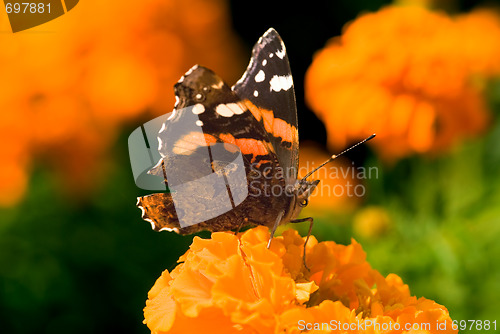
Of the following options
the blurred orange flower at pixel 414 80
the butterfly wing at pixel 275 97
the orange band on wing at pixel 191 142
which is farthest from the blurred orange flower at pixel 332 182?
the orange band on wing at pixel 191 142

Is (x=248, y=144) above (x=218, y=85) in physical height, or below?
below

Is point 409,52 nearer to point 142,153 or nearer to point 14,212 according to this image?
point 142,153

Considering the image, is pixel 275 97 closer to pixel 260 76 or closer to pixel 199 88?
pixel 260 76

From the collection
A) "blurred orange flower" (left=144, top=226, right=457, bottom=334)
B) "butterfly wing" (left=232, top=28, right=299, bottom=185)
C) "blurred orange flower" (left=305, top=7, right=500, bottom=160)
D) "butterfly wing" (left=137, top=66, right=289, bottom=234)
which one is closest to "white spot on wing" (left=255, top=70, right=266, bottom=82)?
"butterfly wing" (left=232, top=28, right=299, bottom=185)

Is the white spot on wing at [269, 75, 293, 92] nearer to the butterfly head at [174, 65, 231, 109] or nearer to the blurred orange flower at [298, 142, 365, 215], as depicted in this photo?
the butterfly head at [174, 65, 231, 109]

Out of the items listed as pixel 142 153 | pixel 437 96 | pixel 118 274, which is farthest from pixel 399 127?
pixel 118 274

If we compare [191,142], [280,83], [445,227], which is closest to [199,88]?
[191,142]
